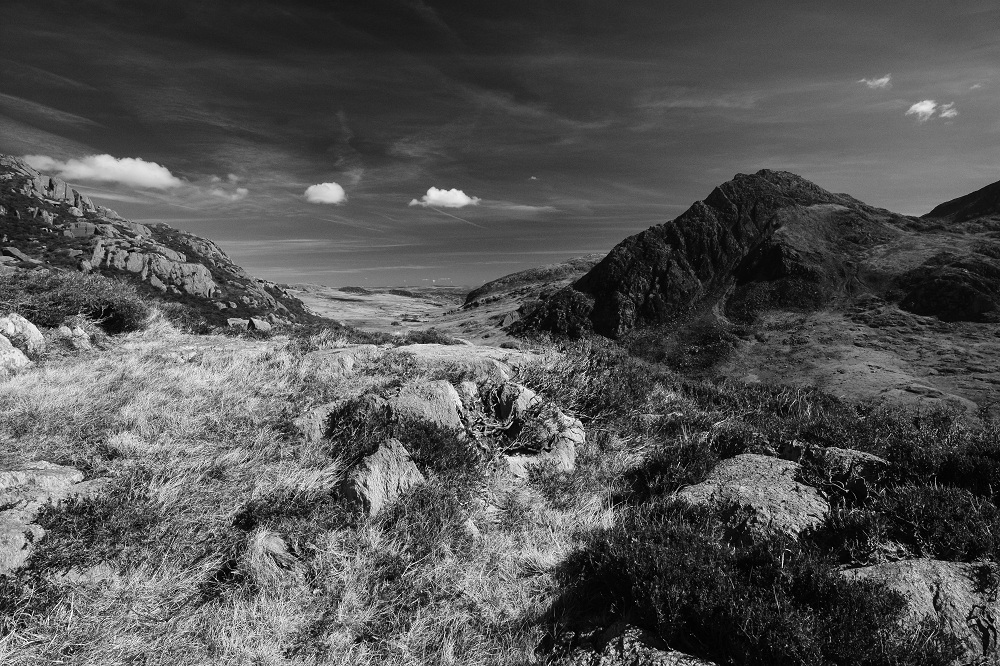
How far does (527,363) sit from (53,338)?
34.2 ft

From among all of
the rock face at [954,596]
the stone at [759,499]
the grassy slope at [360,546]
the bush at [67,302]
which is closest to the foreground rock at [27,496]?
the grassy slope at [360,546]

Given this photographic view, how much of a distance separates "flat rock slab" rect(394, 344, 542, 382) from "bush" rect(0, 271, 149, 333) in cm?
862

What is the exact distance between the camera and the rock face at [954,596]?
9.61ft

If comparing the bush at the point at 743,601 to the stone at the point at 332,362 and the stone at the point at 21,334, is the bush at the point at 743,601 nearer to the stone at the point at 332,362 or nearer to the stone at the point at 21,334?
the stone at the point at 332,362

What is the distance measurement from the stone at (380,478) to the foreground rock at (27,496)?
2295 millimetres

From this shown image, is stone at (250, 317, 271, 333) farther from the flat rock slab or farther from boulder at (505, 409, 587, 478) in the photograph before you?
boulder at (505, 409, 587, 478)

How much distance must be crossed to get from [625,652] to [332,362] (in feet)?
22.4

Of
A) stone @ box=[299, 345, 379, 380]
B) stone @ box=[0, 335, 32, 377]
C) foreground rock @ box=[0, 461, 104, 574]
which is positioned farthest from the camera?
stone @ box=[299, 345, 379, 380]

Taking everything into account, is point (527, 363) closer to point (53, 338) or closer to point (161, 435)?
point (161, 435)

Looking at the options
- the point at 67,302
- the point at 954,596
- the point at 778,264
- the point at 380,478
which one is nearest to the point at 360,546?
the point at 380,478

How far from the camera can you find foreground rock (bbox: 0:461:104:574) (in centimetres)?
323

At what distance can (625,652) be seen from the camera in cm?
302

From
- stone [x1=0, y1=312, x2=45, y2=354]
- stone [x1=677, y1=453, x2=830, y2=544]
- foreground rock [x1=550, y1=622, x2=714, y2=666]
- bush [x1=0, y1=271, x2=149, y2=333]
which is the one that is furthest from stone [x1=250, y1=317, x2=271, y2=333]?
foreground rock [x1=550, y1=622, x2=714, y2=666]

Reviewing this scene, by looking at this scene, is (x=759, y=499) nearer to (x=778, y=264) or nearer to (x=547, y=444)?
(x=547, y=444)
